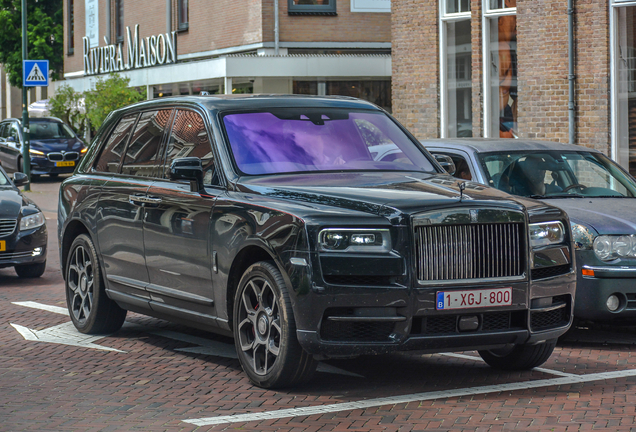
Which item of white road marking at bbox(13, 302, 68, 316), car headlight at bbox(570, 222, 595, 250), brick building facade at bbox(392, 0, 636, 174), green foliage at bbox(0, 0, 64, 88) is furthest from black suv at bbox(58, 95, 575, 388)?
green foliage at bbox(0, 0, 64, 88)

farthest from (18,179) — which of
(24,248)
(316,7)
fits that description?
(316,7)

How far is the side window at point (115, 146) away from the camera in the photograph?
26.3ft

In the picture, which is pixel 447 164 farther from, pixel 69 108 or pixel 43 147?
A: pixel 69 108

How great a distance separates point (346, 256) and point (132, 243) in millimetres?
2427

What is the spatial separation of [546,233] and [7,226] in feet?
24.5

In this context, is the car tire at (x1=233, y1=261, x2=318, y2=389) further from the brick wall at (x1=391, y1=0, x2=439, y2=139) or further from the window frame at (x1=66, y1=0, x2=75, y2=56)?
the window frame at (x1=66, y1=0, x2=75, y2=56)

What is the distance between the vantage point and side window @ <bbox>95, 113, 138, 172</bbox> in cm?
801

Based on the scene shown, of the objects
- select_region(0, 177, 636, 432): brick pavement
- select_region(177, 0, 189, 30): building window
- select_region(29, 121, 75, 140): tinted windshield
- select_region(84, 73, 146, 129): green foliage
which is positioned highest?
select_region(177, 0, 189, 30): building window

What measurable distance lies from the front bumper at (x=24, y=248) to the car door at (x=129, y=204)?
3952 mm

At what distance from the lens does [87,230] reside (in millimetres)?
8250

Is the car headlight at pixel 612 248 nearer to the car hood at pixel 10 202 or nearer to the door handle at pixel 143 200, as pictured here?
the door handle at pixel 143 200

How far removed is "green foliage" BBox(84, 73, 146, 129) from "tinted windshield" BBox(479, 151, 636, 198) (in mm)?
24234

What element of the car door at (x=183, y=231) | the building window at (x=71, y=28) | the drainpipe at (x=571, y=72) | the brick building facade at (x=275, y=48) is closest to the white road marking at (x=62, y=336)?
the car door at (x=183, y=231)

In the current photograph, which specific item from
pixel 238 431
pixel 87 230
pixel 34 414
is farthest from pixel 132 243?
pixel 238 431
